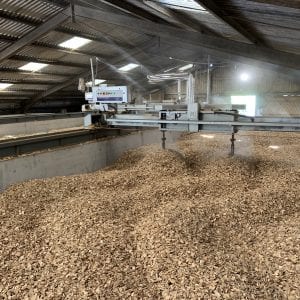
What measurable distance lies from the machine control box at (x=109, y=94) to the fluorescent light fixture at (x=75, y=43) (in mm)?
4119

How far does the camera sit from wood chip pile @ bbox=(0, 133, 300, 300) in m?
2.77

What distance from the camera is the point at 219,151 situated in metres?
8.03

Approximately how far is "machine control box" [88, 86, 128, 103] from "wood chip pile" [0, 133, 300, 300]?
166 cm

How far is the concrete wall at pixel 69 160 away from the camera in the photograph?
218 inches

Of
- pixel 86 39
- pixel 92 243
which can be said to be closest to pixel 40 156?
pixel 92 243

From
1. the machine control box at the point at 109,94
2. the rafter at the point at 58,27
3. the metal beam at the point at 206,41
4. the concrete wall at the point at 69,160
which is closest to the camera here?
the concrete wall at the point at 69,160

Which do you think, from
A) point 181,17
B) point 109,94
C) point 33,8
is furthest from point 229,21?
point 33,8

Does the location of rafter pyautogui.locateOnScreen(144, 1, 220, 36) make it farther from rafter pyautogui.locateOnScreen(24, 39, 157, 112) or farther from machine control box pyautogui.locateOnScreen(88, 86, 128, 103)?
rafter pyautogui.locateOnScreen(24, 39, 157, 112)

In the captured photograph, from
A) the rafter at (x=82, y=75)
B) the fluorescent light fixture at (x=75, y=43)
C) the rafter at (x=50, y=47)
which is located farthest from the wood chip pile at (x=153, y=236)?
the rafter at (x=82, y=75)

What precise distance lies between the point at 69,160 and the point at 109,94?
171 cm

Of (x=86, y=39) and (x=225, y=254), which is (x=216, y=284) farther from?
(x=86, y=39)

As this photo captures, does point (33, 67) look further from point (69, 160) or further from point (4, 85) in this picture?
point (69, 160)

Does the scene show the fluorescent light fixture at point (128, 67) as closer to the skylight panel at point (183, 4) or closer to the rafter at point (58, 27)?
the rafter at point (58, 27)

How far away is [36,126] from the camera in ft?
26.1
